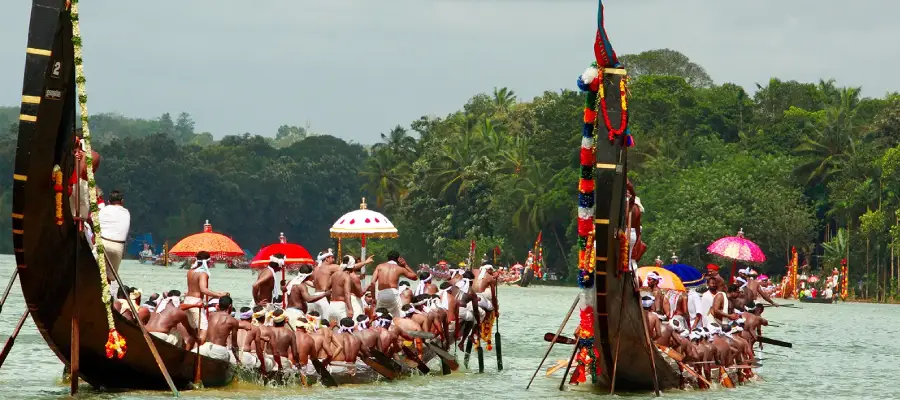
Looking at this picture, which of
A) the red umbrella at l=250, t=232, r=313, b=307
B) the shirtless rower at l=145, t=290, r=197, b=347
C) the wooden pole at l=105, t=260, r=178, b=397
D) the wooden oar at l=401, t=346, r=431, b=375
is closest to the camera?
the wooden pole at l=105, t=260, r=178, b=397

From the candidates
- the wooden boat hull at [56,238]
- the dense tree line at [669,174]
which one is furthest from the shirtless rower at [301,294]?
the dense tree line at [669,174]

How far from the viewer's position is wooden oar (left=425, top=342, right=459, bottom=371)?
23609 mm

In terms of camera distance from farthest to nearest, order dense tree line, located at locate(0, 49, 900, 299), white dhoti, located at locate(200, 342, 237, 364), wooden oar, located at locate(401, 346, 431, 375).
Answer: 1. dense tree line, located at locate(0, 49, 900, 299)
2. wooden oar, located at locate(401, 346, 431, 375)
3. white dhoti, located at locate(200, 342, 237, 364)

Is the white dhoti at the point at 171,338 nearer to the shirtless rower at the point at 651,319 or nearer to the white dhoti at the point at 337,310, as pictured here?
the white dhoti at the point at 337,310

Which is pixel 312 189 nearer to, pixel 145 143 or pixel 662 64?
pixel 145 143

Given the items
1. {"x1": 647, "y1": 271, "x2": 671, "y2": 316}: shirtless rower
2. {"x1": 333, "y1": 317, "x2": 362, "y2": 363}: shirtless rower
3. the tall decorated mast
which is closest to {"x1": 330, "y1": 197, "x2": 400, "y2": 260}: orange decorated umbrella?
{"x1": 647, "y1": 271, "x2": 671, "y2": 316}: shirtless rower

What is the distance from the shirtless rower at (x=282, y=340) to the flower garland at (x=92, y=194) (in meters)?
2.52

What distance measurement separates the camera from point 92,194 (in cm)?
1688

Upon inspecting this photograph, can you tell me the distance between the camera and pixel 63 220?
17078mm

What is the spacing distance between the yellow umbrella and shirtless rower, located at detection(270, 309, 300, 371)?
8.20 m

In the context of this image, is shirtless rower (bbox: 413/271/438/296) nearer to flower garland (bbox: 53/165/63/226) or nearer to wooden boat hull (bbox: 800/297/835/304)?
flower garland (bbox: 53/165/63/226)

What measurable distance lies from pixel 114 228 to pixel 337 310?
528cm

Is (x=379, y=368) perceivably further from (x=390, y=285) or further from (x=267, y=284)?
(x=390, y=285)

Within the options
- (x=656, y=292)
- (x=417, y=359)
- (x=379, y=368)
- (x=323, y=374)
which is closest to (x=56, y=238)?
(x=323, y=374)
